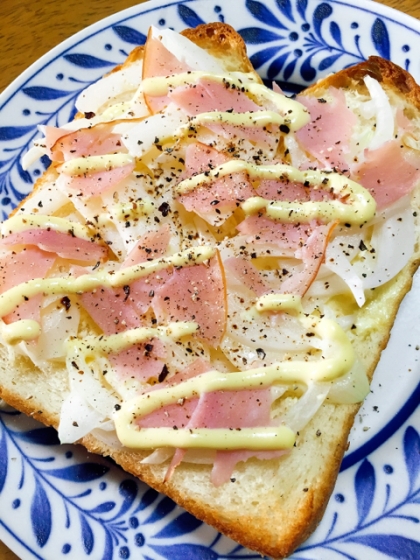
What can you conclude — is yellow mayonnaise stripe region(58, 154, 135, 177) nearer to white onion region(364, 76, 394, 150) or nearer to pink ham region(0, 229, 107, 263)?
pink ham region(0, 229, 107, 263)

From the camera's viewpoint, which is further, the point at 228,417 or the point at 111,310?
the point at 111,310

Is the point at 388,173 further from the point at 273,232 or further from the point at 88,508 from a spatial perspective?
the point at 88,508

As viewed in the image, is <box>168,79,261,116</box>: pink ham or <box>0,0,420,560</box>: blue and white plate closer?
<box>0,0,420,560</box>: blue and white plate

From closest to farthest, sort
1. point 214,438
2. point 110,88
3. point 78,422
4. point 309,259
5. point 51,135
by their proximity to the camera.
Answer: point 214,438, point 78,422, point 309,259, point 51,135, point 110,88

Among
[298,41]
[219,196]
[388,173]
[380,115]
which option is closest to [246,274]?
[219,196]

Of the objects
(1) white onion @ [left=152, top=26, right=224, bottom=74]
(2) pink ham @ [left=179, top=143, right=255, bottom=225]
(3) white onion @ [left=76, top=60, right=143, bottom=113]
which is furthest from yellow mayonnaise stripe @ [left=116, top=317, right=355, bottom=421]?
(3) white onion @ [left=76, top=60, right=143, bottom=113]

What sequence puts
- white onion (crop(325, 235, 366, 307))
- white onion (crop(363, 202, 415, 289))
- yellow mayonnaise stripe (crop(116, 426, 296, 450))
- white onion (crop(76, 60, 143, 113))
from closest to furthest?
yellow mayonnaise stripe (crop(116, 426, 296, 450)) → white onion (crop(325, 235, 366, 307)) → white onion (crop(363, 202, 415, 289)) → white onion (crop(76, 60, 143, 113))
